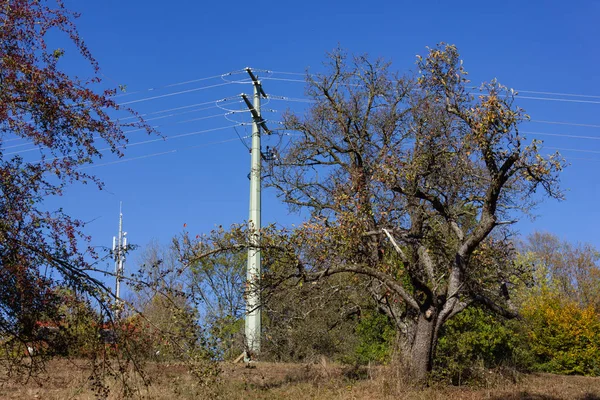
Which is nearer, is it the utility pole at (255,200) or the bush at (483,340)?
the utility pole at (255,200)

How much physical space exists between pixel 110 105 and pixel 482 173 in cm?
991

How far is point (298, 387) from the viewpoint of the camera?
15656 millimetres

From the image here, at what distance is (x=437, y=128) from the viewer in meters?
15.5

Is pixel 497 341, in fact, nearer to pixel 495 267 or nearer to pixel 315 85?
pixel 495 267

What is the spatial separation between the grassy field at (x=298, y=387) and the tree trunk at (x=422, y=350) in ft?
1.72

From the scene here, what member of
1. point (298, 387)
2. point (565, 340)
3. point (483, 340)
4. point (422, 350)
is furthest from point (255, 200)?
point (565, 340)

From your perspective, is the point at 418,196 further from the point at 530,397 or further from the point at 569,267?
the point at 569,267

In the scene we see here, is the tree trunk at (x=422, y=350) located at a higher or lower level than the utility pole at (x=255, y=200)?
lower

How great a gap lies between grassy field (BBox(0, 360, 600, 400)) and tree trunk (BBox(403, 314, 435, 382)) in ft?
1.72

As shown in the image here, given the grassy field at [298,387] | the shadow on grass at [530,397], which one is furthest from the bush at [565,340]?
the shadow on grass at [530,397]

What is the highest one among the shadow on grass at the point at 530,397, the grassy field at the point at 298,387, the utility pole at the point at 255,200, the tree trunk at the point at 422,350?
the utility pole at the point at 255,200

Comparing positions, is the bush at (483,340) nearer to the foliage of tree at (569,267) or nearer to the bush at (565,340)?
the bush at (565,340)

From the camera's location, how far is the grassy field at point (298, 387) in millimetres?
14109

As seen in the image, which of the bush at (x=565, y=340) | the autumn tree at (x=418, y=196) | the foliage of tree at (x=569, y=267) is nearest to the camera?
the autumn tree at (x=418, y=196)
